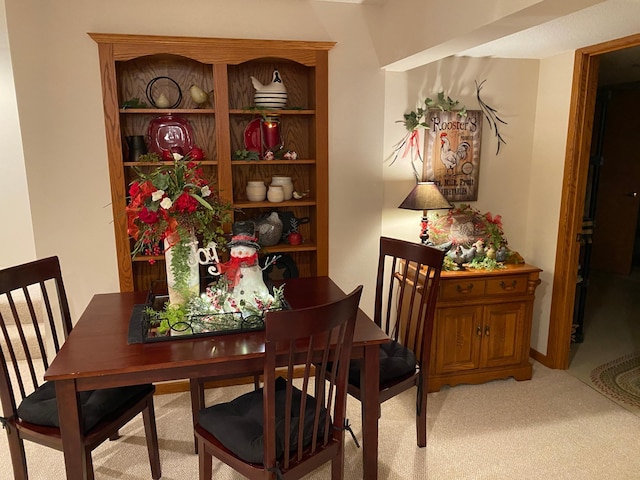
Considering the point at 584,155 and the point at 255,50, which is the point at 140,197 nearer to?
the point at 255,50

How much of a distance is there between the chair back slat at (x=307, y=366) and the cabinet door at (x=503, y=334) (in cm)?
154

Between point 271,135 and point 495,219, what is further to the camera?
point 495,219

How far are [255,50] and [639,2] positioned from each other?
73.4 inches

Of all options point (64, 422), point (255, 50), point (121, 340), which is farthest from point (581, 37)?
point (64, 422)

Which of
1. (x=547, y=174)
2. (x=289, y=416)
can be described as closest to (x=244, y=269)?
(x=289, y=416)

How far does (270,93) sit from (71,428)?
2.06m

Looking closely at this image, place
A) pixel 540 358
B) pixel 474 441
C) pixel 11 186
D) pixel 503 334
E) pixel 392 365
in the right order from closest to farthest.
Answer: pixel 392 365
pixel 474 441
pixel 503 334
pixel 540 358
pixel 11 186

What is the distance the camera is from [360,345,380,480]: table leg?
190cm

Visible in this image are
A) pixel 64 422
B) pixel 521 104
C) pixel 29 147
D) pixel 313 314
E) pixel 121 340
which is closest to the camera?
pixel 313 314

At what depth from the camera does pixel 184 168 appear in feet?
6.45

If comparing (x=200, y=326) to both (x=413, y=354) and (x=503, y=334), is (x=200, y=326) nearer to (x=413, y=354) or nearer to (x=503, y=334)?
(x=413, y=354)

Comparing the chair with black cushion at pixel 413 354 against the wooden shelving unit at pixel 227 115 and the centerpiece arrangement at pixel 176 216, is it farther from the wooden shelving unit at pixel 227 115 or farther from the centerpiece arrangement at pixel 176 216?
the centerpiece arrangement at pixel 176 216

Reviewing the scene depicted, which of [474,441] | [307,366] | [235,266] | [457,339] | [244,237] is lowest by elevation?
[474,441]

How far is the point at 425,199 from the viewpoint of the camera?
116 inches
